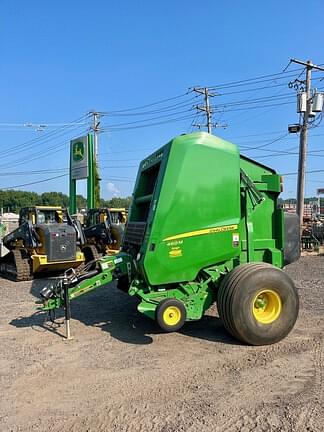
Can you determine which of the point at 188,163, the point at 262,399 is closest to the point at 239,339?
the point at 262,399

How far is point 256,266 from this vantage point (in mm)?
5488

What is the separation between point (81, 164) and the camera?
1035 inches

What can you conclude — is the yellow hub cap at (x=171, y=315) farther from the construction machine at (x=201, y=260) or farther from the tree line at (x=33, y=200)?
the tree line at (x=33, y=200)

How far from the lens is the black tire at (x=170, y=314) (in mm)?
5262

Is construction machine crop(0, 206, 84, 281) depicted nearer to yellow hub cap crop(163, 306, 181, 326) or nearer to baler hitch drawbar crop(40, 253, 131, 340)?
baler hitch drawbar crop(40, 253, 131, 340)

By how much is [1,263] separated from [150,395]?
997 cm

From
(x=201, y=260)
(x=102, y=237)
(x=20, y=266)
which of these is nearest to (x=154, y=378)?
(x=201, y=260)

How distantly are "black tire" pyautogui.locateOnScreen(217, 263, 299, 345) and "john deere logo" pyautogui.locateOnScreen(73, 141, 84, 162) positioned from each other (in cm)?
2194

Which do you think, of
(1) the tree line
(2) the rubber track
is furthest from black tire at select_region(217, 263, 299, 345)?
(1) the tree line

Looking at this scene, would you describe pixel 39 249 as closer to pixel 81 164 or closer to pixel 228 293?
pixel 228 293

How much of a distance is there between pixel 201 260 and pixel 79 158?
72.0 feet

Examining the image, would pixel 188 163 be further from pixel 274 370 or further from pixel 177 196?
pixel 274 370

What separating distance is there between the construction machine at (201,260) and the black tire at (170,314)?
0.04ft

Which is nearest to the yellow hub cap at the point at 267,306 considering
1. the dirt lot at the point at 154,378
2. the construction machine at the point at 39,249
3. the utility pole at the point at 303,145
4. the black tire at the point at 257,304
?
the black tire at the point at 257,304
